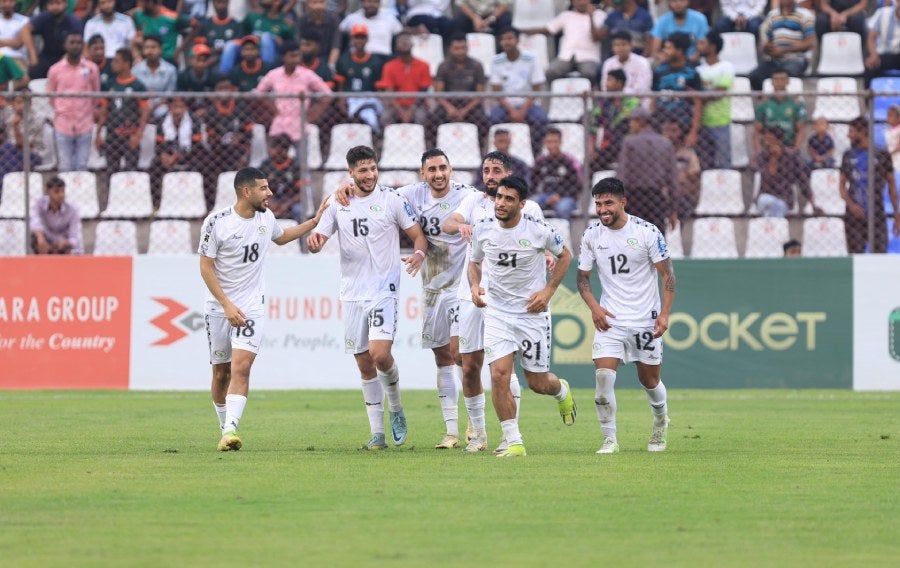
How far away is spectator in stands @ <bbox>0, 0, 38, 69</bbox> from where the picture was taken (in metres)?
24.8

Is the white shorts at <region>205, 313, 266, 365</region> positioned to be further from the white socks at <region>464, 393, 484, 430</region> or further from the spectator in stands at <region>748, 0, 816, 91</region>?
the spectator in stands at <region>748, 0, 816, 91</region>

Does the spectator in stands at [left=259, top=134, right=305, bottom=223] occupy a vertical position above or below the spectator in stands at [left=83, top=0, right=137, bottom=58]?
below

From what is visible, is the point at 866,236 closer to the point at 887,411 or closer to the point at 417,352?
the point at 887,411

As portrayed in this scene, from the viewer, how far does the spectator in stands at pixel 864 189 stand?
2050 cm

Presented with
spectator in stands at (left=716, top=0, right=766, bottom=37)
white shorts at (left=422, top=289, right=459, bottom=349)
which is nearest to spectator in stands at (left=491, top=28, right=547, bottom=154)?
spectator in stands at (left=716, top=0, right=766, bottom=37)

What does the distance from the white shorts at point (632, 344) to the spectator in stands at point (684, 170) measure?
8282 mm

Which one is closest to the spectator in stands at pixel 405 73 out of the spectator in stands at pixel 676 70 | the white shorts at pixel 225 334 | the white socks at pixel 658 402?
the spectator in stands at pixel 676 70

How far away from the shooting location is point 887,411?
17188 millimetres

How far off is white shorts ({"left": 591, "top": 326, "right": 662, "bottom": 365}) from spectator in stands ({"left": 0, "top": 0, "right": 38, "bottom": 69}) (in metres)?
15.0

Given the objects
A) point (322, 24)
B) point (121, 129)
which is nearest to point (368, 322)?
point (121, 129)

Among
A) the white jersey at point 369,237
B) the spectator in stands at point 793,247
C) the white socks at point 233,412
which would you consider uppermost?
the spectator in stands at point 793,247

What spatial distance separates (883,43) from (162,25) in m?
11.7

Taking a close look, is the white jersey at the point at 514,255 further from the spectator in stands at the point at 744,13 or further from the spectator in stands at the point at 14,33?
the spectator in stands at the point at 14,33

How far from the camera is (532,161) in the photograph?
2134cm
